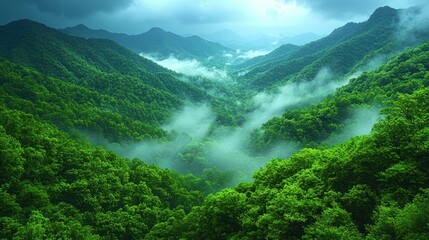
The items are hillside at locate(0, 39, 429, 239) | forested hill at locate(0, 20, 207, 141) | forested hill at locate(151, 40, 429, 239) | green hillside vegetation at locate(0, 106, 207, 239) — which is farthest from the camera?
forested hill at locate(0, 20, 207, 141)

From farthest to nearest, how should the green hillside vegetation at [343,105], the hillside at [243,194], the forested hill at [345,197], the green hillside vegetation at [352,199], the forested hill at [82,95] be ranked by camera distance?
the forested hill at [82,95], the green hillside vegetation at [343,105], the hillside at [243,194], the forested hill at [345,197], the green hillside vegetation at [352,199]

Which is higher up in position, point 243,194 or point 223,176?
point 223,176

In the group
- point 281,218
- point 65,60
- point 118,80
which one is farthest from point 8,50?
point 281,218

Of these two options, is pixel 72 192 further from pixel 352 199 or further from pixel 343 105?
pixel 343 105

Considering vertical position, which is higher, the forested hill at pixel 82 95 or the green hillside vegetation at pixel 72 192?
the forested hill at pixel 82 95

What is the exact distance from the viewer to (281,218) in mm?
26188

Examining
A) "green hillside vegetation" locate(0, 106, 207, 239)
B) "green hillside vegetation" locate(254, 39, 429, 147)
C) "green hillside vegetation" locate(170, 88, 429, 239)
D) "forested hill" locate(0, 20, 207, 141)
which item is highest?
"forested hill" locate(0, 20, 207, 141)

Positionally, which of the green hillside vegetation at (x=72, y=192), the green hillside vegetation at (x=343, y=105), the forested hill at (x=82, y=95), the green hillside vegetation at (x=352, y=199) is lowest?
the green hillside vegetation at (x=352, y=199)

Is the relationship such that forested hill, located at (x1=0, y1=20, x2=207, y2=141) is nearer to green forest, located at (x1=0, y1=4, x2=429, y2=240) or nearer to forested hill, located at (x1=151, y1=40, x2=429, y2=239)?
green forest, located at (x1=0, y1=4, x2=429, y2=240)

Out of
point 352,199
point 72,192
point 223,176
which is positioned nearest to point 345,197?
point 352,199

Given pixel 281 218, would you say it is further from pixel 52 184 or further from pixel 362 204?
pixel 52 184

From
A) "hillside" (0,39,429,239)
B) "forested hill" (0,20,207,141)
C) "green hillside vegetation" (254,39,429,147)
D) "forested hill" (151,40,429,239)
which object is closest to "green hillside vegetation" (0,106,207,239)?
"hillside" (0,39,429,239)

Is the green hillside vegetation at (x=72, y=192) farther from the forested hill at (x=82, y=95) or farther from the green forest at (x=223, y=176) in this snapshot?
the forested hill at (x=82, y=95)

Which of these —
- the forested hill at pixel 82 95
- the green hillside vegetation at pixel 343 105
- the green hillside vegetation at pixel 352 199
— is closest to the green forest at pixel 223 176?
the green hillside vegetation at pixel 352 199
